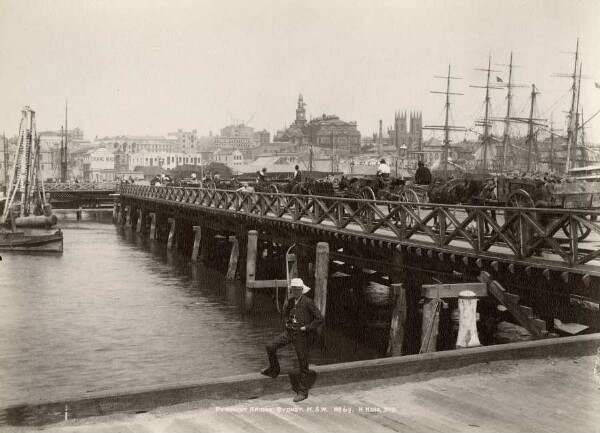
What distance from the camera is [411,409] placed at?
691cm

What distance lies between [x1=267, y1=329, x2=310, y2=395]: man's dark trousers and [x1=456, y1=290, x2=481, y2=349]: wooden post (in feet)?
10.1

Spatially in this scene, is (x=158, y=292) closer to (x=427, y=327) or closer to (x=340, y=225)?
(x=340, y=225)

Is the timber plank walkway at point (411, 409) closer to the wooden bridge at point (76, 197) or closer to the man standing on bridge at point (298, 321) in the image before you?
the man standing on bridge at point (298, 321)

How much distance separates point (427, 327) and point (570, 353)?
3.48 m

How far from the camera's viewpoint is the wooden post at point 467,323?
1012 centimetres

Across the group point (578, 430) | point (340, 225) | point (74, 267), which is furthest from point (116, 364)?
point (74, 267)

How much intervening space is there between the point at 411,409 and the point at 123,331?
13854 millimetres

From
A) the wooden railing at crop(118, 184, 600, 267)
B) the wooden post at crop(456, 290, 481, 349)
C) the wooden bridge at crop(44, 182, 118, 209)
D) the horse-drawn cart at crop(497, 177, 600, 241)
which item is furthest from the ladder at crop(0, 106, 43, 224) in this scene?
the wooden post at crop(456, 290, 481, 349)

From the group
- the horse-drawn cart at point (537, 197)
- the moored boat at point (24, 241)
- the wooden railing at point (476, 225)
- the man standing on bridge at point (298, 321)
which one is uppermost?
the horse-drawn cart at point (537, 197)

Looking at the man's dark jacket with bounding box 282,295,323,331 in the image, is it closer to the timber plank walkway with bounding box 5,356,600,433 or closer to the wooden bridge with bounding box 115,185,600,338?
the timber plank walkway with bounding box 5,356,600,433

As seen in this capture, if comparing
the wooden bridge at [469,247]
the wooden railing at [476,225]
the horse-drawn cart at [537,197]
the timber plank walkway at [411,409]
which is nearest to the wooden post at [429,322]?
the wooden bridge at [469,247]

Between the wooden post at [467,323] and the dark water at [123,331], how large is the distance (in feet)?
14.0

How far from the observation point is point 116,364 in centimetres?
1591

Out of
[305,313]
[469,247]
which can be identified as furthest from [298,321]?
[469,247]
